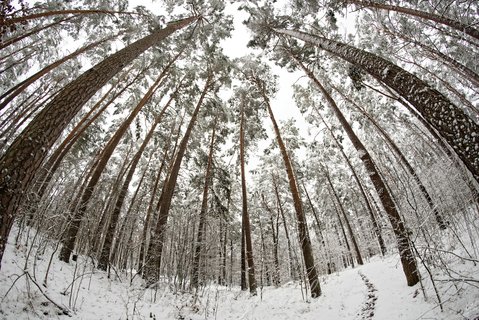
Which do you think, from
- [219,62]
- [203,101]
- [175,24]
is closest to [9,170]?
[175,24]

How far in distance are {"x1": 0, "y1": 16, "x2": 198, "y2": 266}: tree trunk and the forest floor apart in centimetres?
209

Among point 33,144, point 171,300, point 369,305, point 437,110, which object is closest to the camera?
point 33,144

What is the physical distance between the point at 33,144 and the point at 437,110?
17.9ft

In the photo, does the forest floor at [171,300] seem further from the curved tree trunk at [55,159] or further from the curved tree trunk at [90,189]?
the curved tree trunk at [55,159]

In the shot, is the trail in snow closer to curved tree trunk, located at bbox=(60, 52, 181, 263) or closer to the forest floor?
the forest floor

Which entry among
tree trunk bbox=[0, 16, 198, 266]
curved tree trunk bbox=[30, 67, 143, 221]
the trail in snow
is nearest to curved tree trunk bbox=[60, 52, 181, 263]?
curved tree trunk bbox=[30, 67, 143, 221]

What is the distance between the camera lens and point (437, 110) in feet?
11.7

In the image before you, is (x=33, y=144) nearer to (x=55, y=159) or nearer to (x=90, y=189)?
(x=90, y=189)

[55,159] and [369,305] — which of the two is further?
[55,159]

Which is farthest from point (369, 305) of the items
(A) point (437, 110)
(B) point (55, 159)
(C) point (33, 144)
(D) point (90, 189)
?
(B) point (55, 159)

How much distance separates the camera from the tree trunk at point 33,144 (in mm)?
2463

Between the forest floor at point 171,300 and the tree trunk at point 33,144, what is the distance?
209 cm

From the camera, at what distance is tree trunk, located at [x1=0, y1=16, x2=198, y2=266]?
2463 millimetres

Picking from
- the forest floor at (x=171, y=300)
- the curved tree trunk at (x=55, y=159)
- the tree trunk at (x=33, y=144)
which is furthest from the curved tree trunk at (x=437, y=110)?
the curved tree trunk at (x=55, y=159)
